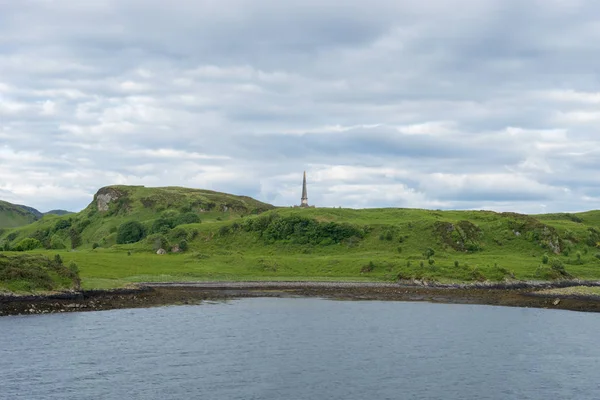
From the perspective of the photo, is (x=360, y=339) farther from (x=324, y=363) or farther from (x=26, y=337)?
(x=26, y=337)

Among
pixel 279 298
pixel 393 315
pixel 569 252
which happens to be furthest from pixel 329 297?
pixel 569 252

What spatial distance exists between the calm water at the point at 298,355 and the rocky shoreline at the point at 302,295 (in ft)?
21.9

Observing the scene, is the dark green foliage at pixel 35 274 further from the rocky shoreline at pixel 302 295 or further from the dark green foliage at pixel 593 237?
the dark green foliage at pixel 593 237

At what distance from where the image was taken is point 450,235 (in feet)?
562

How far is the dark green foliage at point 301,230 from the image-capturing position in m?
179

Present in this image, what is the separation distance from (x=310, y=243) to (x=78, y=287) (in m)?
89.1

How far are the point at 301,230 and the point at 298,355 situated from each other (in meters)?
122

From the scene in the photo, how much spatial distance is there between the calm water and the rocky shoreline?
6664 mm

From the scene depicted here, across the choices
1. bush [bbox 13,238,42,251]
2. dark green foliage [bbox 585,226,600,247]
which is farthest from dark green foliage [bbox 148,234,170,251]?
dark green foliage [bbox 585,226,600,247]

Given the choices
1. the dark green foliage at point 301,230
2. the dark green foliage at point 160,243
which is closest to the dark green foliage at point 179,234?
the dark green foliage at point 160,243

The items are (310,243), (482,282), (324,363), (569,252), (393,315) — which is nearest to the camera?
(324,363)

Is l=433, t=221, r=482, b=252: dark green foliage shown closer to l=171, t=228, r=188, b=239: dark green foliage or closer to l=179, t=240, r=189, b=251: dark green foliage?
l=179, t=240, r=189, b=251: dark green foliage

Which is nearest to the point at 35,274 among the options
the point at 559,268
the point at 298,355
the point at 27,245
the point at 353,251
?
the point at 298,355

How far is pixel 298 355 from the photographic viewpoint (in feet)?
199
